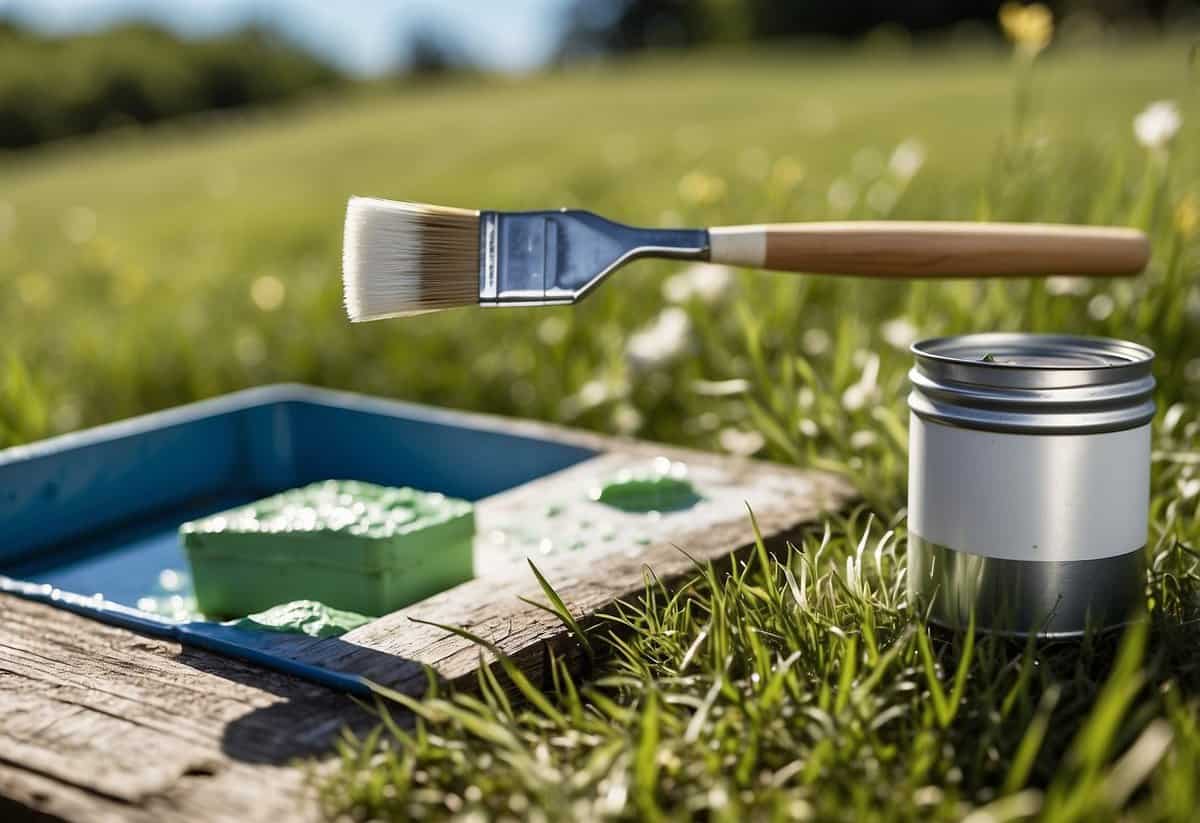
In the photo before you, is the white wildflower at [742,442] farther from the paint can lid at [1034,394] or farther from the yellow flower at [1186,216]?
the paint can lid at [1034,394]

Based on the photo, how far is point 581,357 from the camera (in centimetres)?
377

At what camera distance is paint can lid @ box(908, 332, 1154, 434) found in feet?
5.60

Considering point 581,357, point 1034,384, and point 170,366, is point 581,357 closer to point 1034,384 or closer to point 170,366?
point 170,366

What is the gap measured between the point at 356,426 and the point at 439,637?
53.4 inches

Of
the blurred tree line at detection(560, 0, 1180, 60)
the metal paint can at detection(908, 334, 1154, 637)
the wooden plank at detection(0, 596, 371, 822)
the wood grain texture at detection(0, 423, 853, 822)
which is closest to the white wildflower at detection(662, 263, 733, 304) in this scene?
the wood grain texture at detection(0, 423, 853, 822)

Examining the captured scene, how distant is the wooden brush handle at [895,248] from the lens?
6.84ft

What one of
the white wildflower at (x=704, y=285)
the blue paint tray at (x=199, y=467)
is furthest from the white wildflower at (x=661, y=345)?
the blue paint tray at (x=199, y=467)

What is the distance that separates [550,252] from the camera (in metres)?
1.98

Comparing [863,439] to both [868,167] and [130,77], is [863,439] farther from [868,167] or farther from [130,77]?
[130,77]

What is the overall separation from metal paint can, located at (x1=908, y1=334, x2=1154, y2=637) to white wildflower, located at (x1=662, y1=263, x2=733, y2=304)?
1715 mm

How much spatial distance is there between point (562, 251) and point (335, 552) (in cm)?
64

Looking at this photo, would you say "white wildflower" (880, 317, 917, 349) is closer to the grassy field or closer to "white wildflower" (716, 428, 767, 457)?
the grassy field

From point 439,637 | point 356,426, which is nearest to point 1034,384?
point 439,637

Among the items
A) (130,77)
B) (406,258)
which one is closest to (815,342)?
(406,258)
